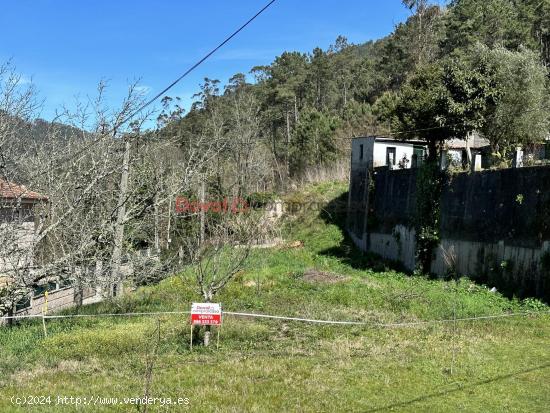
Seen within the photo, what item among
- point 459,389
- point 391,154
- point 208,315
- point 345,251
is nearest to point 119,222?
point 208,315

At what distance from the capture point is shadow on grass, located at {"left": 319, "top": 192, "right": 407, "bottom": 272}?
77.2 ft

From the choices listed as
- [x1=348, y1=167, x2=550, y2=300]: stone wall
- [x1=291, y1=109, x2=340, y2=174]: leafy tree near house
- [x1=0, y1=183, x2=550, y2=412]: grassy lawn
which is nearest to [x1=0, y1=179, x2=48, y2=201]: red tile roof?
[x1=0, y1=183, x2=550, y2=412]: grassy lawn

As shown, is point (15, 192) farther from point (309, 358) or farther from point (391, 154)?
point (391, 154)

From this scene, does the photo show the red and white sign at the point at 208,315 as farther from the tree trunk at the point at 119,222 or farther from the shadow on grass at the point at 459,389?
the tree trunk at the point at 119,222

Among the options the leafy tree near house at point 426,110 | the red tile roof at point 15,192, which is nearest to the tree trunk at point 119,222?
the red tile roof at point 15,192

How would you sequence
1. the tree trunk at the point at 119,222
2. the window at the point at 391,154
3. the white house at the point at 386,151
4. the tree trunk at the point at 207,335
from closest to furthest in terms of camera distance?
the tree trunk at the point at 207,335 < the tree trunk at the point at 119,222 < the white house at the point at 386,151 < the window at the point at 391,154

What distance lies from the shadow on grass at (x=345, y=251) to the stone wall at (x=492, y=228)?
88 centimetres

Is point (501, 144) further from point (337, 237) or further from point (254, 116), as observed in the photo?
point (254, 116)

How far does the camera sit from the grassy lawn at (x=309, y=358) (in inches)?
282

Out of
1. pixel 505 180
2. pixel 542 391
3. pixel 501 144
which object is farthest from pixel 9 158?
pixel 501 144

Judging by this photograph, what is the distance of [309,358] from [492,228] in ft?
33.3

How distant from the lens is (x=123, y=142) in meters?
14.5

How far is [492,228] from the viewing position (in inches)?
669

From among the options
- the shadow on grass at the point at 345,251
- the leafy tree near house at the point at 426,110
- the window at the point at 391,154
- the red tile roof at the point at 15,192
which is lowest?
the shadow on grass at the point at 345,251
